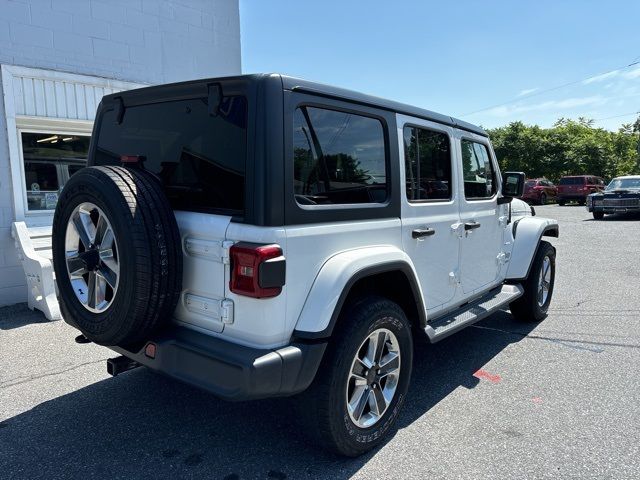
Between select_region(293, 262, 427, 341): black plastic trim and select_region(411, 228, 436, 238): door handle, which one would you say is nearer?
select_region(293, 262, 427, 341): black plastic trim

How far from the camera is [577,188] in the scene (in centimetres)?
2673

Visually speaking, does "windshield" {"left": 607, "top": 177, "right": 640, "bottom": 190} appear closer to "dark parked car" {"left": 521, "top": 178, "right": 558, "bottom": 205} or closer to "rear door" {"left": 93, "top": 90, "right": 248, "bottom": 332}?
"dark parked car" {"left": 521, "top": 178, "right": 558, "bottom": 205}

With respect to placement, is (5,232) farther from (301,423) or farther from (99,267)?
(301,423)

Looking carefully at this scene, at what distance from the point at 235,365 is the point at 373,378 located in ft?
3.20

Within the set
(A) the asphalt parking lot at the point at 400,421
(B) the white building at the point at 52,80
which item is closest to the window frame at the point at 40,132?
(B) the white building at the point at 52,80

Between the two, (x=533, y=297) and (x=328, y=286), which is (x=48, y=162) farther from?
(x=533, y=297)

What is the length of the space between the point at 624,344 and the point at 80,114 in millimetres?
6964

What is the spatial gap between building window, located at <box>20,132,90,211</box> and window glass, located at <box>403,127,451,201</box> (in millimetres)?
5153

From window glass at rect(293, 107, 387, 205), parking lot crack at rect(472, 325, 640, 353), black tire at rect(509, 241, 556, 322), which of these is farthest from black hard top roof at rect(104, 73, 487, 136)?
parking lot crack at rect(472, 325, 640, 353)

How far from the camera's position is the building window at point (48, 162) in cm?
620

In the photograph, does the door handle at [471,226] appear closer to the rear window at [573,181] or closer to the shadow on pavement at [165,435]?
the shadow on pavement at [165,435]

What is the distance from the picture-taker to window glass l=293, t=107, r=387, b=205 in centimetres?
257

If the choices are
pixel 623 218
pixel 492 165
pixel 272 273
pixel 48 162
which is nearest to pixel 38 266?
pixel 48 162

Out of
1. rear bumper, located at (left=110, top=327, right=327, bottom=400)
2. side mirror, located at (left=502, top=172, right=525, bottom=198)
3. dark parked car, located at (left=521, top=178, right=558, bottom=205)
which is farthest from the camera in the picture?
dark parked car, located at (left=521, top=178, right=558, bottom=205)
